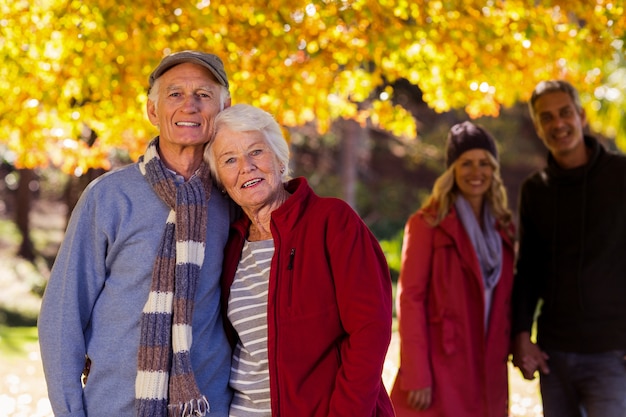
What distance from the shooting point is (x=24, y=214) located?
19781 millimetres

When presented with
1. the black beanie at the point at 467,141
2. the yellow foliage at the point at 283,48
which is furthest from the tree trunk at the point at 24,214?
the black beanie at the point at 467,141

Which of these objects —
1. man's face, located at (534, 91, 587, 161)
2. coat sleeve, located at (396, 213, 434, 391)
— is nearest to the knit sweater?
coat sleeve, located at (396, 213, 434, 391)

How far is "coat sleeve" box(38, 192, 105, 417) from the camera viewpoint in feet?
9.59

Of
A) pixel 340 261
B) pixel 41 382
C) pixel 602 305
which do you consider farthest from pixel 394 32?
pixel 41 382

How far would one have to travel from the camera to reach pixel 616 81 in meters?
16.9

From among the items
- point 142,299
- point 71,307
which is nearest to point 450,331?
point 142,299

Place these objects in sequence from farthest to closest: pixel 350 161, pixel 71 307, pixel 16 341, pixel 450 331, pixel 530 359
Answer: pixel 350 161, pixel 16 341, pixel 530 359, pixel 450 331, pixel 71 307

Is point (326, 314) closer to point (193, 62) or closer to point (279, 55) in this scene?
point (193, 62)

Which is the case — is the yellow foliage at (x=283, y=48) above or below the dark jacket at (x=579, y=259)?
above

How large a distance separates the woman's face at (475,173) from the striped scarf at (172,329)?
1968 millimetres

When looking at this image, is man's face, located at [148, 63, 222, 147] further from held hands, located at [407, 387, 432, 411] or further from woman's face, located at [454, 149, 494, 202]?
held hands, located at [407, 387, 432, 411]

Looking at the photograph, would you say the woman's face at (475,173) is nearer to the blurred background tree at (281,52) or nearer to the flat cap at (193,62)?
the blurred background tree at (281,52)

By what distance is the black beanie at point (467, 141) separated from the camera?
445cm

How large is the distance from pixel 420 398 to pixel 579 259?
45.0 inches
